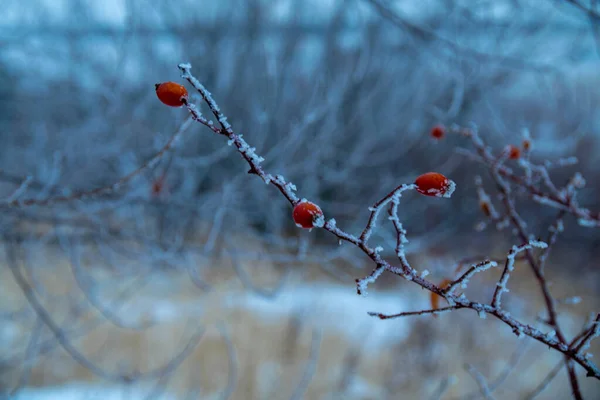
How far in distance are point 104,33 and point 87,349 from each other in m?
2.17

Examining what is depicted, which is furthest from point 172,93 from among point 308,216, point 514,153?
point 514,153

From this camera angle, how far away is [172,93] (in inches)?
19.2

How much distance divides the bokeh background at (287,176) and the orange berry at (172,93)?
6.35 ft

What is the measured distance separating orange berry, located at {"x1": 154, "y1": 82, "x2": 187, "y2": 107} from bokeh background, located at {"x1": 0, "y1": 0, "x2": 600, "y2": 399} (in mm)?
1936

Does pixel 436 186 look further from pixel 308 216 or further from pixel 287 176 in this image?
pixel 287 176

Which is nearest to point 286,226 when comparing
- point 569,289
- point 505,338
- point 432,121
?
point 432,121

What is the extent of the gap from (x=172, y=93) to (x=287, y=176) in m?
2.10

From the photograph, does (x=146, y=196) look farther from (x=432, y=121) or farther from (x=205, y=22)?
(x=432, y=121)

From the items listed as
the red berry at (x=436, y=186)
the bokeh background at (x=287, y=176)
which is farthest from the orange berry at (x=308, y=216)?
the bokeh background at (x=287, y=176)

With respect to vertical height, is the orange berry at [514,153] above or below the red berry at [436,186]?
above

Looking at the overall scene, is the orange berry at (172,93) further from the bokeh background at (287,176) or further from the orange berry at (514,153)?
the bokeh background at (287,176)

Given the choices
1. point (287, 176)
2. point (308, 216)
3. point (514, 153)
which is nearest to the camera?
point (308, 216)

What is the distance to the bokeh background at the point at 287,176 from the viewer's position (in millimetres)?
2707

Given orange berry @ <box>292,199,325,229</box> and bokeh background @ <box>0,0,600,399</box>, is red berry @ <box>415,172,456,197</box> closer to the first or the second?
orange berry @ <box>292,199,325,229</box>
